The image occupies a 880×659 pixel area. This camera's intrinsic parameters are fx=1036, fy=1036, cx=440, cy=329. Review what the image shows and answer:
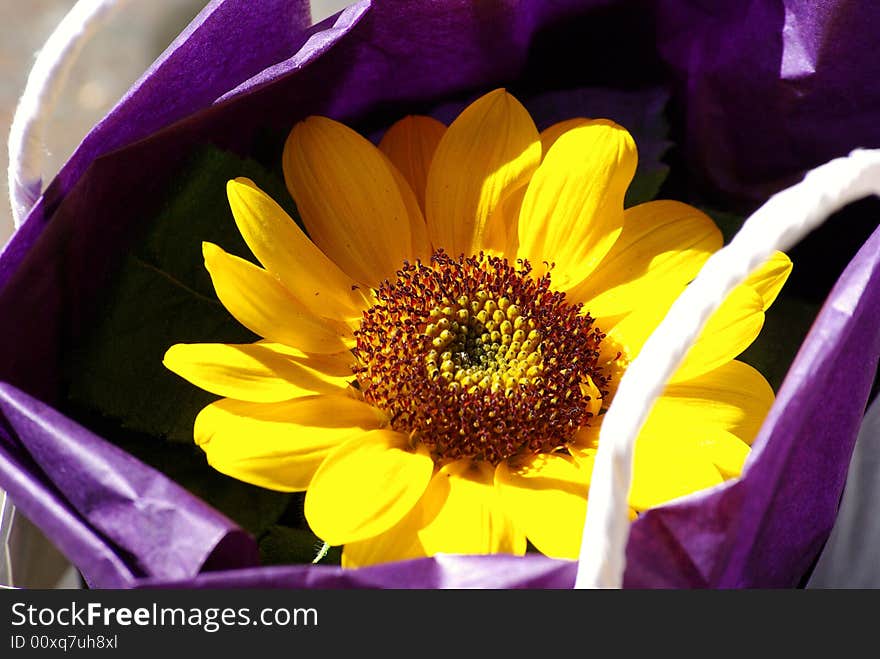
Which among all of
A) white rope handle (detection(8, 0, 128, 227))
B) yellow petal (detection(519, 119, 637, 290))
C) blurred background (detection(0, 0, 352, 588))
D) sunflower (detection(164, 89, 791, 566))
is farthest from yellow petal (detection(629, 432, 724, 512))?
blurred background (detection(0, 0, 352, 588))

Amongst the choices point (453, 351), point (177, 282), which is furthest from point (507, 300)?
point (177, 282)

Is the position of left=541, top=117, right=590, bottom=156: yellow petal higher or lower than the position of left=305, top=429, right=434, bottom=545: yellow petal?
higher

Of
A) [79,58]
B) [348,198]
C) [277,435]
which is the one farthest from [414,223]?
[79,58]

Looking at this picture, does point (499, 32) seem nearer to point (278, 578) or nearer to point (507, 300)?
point (507, 300)

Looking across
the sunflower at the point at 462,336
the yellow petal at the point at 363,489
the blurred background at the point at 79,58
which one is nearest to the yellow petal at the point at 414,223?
the sunflower at the point at 462,336

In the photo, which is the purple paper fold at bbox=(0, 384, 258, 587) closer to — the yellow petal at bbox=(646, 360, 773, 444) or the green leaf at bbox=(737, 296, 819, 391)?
the yellow petal at bbox=(646, 360, 773, 444)

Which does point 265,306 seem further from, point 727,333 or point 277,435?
point 727,333
